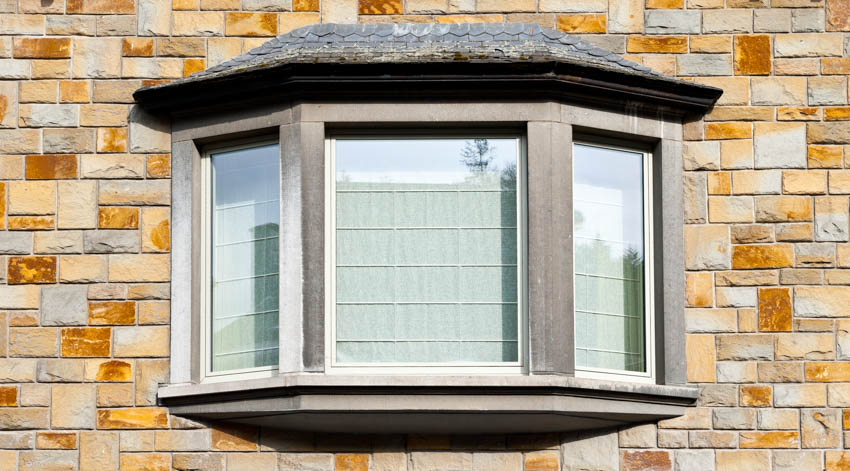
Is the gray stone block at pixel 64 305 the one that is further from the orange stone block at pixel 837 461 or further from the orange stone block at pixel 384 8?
the orange stone block at pixel 837 461

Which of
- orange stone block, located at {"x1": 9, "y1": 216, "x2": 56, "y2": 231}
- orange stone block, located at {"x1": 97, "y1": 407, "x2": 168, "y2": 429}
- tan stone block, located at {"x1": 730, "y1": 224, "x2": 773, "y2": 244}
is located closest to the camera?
orange stone block, located at {"x1": 97, "y1": 407, "x2": 168, "y2": 429}

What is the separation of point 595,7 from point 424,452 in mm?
3816

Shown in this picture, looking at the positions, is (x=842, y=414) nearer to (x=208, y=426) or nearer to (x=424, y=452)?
(x=424, y=452)

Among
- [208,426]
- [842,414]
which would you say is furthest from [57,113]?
[842,414]

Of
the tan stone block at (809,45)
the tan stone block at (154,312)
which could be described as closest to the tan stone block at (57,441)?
the tan stone block at (154,312)

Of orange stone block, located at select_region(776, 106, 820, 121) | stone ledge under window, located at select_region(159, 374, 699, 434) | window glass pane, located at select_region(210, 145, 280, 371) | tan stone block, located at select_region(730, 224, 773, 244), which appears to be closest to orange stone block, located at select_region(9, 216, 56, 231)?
window glass pane, located at select_region(210, 145, 280, 371)

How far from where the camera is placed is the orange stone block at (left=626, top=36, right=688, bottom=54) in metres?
12.3

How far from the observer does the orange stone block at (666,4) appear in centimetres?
1238

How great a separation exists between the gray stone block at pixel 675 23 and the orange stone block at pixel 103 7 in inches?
164

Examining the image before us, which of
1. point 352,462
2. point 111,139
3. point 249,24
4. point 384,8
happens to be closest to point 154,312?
point 111,139

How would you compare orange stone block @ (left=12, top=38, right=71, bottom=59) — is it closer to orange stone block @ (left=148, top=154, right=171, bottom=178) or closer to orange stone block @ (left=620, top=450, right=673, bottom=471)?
orange stone block @ (left=148, top=154, right=171, bottom=178)

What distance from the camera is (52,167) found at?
39.9ft

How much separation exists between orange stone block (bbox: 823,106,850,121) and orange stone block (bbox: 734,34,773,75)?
0.56 m

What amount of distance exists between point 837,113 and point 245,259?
480cm
